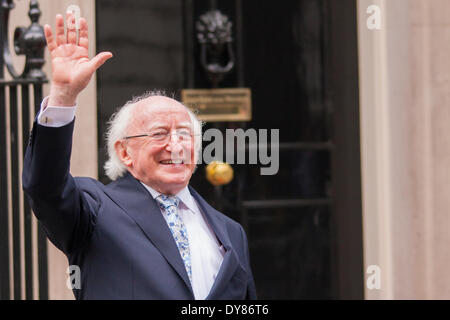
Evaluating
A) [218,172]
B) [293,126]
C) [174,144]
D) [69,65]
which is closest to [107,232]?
[174,144]

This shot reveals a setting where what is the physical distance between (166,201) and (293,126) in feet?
7.09

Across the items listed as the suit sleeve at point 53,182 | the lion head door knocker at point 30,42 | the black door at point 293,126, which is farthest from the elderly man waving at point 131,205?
the black door at point 293,126

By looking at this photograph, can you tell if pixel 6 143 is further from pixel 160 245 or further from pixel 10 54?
pixel 160 245

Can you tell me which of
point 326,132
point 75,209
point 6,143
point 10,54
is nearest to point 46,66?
point 10,54

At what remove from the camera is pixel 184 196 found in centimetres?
243

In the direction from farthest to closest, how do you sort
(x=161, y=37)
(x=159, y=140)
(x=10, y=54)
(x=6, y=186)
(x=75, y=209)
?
1. (x=161, y=37)
2. (x=10, y=54)
3. (x=6, y=186)
4. (x=159, y=140)
5. (x=75, y=209)

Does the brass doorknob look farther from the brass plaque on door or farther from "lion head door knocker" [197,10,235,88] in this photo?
"lion head door knocker" [197,10,235,88]

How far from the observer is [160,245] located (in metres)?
2.26

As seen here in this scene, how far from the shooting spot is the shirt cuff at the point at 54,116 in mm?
2074

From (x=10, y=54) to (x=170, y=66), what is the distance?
0.88 metres

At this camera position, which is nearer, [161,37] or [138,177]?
[138,177]

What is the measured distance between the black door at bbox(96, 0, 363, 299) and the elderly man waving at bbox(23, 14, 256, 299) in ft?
6.13

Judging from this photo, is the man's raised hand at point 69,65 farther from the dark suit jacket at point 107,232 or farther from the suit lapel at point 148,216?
the suit lapel at point 148,216

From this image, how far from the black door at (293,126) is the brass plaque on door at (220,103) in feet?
0.12
